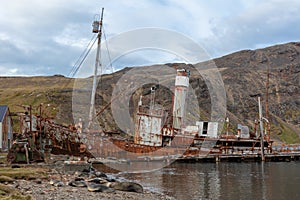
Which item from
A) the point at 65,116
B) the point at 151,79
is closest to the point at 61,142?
the point at 65,116

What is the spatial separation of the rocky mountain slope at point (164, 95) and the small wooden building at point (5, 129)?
17.8 m

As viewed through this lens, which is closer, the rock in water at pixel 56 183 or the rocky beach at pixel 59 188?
the rocky beach at pixel 59 188

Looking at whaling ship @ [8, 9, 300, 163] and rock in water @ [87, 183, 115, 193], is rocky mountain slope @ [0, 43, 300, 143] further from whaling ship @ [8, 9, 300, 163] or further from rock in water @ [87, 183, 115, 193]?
rock in water @ [87, 183, 115, 193]

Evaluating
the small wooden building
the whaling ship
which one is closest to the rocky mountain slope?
the small wooden building

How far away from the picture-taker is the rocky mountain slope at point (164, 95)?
309 ft

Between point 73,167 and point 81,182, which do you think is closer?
point 81,182

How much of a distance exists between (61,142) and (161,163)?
1390 cm

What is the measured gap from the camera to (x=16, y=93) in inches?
4284

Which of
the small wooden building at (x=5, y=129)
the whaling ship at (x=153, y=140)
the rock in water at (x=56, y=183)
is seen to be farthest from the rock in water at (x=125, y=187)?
the small wooden building at (x=5, y=129)

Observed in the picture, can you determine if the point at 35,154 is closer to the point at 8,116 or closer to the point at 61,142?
the point at 61,142

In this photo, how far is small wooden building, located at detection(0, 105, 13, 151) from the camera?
149 ft

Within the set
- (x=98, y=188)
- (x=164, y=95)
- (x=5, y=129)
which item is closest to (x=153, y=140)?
(x=5, y=129)

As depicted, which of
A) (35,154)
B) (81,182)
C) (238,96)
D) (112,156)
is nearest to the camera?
(81,182)

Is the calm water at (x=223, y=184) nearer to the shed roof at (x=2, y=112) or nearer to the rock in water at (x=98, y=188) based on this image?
the rock in water at (x=98, y=188)
